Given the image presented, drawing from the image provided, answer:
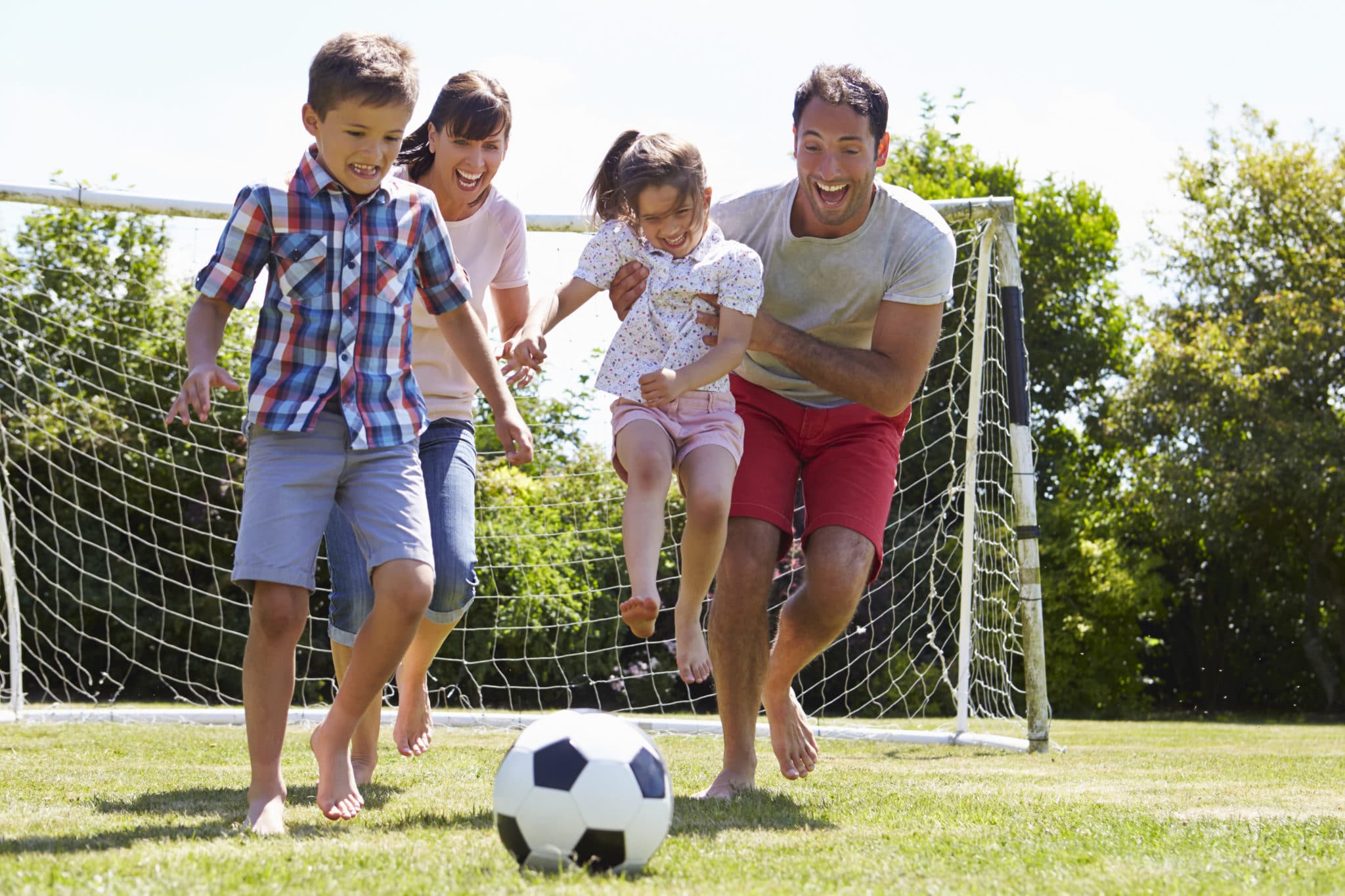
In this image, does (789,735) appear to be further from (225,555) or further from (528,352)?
(225,555)

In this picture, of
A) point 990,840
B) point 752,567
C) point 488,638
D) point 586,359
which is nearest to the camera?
point 990,840

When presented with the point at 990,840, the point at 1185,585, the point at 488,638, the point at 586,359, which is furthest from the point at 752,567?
the point at 1185,585

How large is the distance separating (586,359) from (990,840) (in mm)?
5755

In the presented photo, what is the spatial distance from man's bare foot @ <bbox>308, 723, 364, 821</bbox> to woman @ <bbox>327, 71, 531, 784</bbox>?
55 cm

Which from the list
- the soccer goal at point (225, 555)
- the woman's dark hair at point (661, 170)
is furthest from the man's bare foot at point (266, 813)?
the soccer goal at point (225, 555)

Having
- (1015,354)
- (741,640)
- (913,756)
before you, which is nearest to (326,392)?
(741,640)

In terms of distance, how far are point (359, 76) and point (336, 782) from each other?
1.58 m

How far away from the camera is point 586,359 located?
827 centimetres

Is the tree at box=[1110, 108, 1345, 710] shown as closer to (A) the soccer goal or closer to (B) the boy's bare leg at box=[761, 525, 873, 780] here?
(A) the soccer goal

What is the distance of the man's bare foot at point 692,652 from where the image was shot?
11.9 ft

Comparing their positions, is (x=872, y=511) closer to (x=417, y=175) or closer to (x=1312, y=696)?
(x=417, y=175)

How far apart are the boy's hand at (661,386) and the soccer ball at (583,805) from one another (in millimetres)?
1400

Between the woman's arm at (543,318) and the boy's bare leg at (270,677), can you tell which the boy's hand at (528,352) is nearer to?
the woman's arm at (543,318)

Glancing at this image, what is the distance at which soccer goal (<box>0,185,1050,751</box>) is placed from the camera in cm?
797
